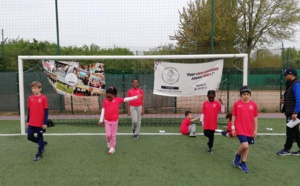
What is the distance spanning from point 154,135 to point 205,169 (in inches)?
106

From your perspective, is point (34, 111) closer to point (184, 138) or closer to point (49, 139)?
point (49, 139)

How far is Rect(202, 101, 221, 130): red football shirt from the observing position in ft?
17.3

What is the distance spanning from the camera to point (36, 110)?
Result: 5016mm

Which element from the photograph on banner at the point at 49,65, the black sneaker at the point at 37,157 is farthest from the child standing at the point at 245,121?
the photograph on banner at the point at 49,65

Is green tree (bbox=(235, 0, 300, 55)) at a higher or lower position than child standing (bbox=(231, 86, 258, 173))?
higher

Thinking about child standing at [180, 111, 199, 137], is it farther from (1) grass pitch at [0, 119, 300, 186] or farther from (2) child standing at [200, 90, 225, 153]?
(2) child standing at [200, 90, 225, 153]

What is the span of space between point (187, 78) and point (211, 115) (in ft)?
7.92

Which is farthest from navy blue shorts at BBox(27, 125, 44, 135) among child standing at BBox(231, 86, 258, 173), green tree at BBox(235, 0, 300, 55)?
green tree at BBox(235, 0, 300, 55)

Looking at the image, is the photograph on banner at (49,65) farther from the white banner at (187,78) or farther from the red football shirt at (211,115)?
the red football shirt at (211,115)

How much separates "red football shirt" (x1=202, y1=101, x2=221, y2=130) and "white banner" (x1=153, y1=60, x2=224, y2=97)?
6.90ft

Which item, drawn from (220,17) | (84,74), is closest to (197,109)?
(84,74)

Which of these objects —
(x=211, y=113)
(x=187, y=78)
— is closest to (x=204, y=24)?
(x=187, y=78)

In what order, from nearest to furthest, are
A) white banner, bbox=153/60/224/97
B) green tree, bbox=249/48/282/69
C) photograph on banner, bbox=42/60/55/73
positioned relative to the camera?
white banner, bbox=153/60/224/97 < photograph on banner, bbox=42/60/55/73 < green tree, bbox=249/48/282/69

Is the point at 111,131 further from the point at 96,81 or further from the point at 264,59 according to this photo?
the point at 264,59
